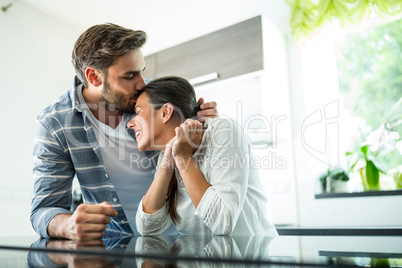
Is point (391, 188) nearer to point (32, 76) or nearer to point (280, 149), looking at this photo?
point (280, 149)

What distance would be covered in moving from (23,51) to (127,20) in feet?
3.20

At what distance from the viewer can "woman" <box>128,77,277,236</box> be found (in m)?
1.04

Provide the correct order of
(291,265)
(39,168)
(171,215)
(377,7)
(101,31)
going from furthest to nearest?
(377,7)
(101,31)
(39,168)
(171,215)
(291,265)

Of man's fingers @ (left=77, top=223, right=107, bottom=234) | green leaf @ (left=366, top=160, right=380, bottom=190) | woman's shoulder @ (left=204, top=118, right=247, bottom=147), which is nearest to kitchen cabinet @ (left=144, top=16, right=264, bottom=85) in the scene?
green leaf @ (left=366, top=160, right=380, bottom=190)

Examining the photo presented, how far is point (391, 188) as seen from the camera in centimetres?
273

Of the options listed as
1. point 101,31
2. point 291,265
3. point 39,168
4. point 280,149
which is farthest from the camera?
point 280,149

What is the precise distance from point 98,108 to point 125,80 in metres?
0.21

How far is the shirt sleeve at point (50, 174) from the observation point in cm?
130

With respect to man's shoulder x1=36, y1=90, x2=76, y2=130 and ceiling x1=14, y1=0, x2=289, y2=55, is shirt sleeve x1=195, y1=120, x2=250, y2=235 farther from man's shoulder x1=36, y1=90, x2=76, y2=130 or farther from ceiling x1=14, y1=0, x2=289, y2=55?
ceiling x1=14, y1=0, x2=289, y2=55

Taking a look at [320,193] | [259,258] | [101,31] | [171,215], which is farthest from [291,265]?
[320,193]

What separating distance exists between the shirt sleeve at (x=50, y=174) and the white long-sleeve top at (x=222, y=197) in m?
0.36

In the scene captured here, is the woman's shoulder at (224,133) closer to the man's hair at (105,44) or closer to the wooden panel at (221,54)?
the man's hair at (105,44)

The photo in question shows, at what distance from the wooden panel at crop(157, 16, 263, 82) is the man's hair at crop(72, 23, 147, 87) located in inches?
55.4

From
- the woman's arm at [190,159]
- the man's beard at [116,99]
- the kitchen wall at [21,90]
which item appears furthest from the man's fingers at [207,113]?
the kitchen wall at [21,90]
